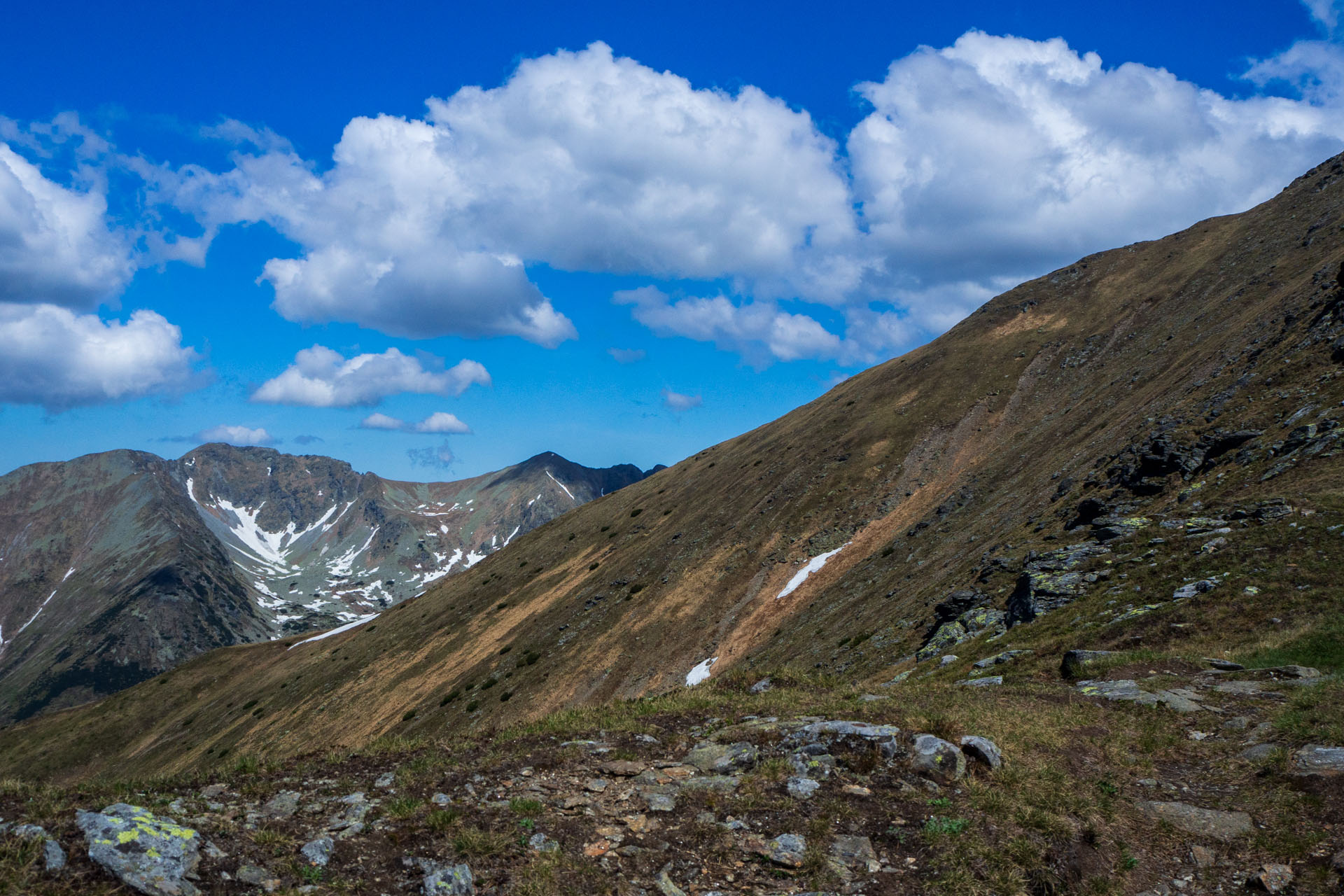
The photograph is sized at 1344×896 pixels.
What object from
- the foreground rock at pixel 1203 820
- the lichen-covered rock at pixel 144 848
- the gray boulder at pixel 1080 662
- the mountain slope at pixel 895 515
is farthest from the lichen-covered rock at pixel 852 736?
the mountain slope at pixel 895 515

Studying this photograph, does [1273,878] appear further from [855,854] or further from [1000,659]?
[1000,659]

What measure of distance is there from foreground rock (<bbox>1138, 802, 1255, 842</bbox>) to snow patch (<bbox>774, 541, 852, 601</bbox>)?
42.0 metres

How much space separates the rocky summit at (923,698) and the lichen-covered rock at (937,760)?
0.04m

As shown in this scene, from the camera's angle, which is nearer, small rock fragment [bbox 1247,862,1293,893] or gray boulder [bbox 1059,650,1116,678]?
small rock fragment [bbox 1247,862,1293,893]

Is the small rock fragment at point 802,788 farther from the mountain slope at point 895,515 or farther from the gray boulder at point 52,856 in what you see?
the mountain slope at point 895,515

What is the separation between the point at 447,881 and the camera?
9055 millimetres

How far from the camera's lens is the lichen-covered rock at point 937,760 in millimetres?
12086

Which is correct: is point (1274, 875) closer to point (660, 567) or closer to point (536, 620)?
point (660, 567)

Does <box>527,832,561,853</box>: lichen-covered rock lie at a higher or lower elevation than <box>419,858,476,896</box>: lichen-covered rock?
lower

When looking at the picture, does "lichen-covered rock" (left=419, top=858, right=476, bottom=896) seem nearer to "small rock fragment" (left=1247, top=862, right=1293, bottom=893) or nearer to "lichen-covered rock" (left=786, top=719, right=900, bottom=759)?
"lichen-covered rock" (left=786, top=719, right=900, bottom=759)

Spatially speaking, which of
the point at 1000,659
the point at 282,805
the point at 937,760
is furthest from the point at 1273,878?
the point at 282,805

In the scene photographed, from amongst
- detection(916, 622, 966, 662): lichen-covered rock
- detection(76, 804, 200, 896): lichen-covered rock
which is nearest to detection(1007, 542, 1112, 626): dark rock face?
detection(916, 622, 966, 662): lichen-covered rock

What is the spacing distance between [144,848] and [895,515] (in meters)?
56.7

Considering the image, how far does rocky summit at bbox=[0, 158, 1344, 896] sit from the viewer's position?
31.6 feet
